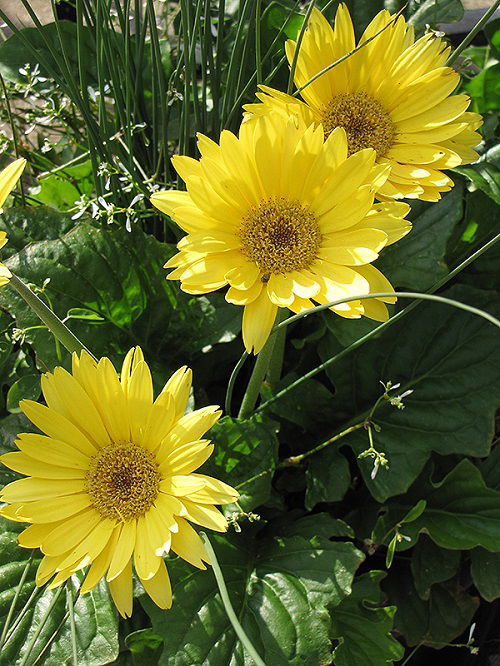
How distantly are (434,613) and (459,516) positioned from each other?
16cm

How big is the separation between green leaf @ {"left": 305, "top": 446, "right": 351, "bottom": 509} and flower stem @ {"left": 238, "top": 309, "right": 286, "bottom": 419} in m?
0.15

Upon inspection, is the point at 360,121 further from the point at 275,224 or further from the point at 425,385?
the point at 425,385

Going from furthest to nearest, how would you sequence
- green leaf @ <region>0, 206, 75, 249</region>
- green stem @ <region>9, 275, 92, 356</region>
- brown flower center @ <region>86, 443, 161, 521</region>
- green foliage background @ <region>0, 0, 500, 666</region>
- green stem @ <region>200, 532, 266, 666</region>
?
green leaf @ <region>0, 206, 75, 249</region> → green foliage background @ <region>0, 0, 500, 666</region> → brown flower center @ <region>86, 443, 161, 521</region> → green stem @ <region>9, 275, 92, 356</region> → green stem @ <region>200, 532, 266, 666</region>

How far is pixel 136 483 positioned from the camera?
67 centimetres

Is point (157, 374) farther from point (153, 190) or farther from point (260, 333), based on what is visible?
point (260, 333)

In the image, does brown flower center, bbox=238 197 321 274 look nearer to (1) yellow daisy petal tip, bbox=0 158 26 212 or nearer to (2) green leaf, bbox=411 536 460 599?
(1) yellow daisy petal tip, bbox=0 158 26 212

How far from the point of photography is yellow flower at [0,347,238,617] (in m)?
0.61

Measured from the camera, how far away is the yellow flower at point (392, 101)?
70 cm

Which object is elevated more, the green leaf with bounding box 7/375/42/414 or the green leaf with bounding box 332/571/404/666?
the green leaf with bounding box 7/375/42/414

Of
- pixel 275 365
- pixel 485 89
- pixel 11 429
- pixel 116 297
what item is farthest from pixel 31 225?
pixel 485 89

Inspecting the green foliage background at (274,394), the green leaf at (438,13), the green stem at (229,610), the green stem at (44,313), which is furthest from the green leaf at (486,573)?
the green leaf at (438,13)

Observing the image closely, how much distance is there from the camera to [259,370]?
0.73 meters

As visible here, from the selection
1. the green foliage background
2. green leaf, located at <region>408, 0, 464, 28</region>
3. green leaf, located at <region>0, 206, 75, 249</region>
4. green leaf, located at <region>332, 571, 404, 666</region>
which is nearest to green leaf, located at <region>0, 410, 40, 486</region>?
the green foliage background

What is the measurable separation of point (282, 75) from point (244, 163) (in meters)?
0.41
